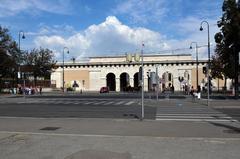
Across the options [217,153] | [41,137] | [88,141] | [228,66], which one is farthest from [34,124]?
[228,66]

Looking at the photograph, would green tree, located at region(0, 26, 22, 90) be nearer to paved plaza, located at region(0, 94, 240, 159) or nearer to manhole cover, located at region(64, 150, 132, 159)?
paved plaza, located at region(0, 94, 240, 159)

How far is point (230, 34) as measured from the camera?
47.0 meters

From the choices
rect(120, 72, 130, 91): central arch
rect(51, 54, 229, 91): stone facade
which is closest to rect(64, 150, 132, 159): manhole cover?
rect(51, 54, 229, 91): stone facade

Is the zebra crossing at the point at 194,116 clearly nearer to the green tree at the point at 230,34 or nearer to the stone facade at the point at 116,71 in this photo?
the green tree at the point at 230,34

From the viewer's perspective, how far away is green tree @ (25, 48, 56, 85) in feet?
309

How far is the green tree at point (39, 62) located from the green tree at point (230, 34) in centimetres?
5400

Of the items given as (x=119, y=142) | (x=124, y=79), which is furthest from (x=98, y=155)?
(x=124, y=79)

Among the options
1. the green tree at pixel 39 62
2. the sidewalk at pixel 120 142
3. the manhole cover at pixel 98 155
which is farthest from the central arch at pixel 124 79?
the manhole cover at pixel 98 155

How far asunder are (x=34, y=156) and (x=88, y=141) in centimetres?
280

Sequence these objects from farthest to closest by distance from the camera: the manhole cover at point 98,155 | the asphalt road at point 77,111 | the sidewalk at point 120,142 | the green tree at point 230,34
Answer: the green tree at point 230,34 < the asphalt road at point 77,111 < the sidewalk at point 120,142 < the manhole cover at point 98,155

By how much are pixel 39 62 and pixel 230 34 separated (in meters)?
57.4

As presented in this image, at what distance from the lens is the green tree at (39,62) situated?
9425cm

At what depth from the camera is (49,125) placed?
1827 centimetres

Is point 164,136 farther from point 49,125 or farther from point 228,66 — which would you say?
point 228,66
